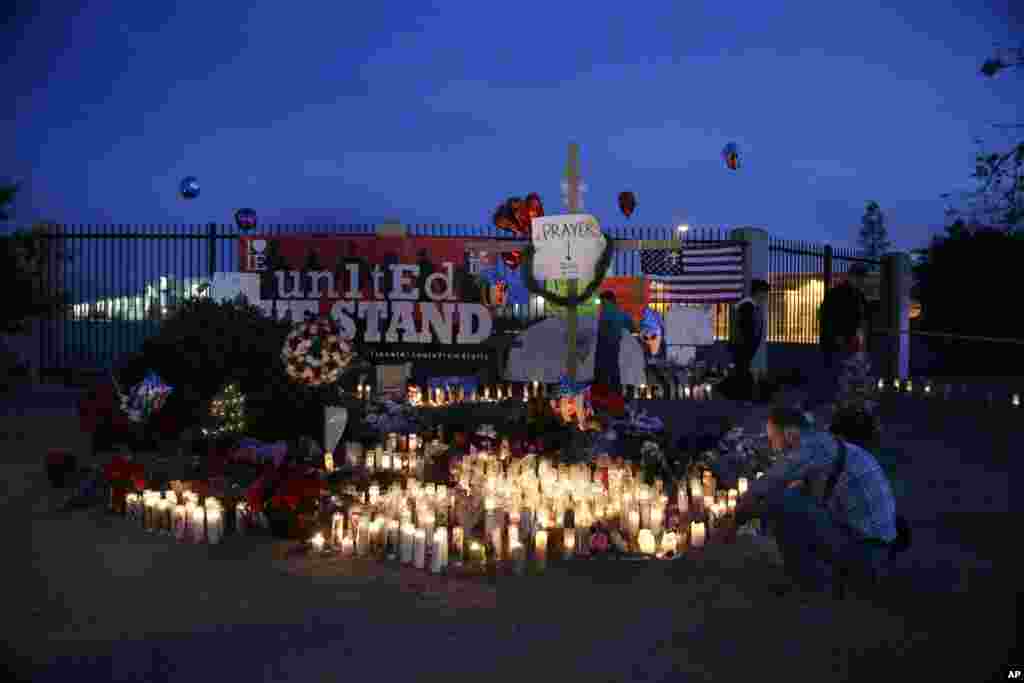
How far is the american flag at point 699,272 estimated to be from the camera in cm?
1888

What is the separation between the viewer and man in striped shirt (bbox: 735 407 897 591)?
5.21 meters

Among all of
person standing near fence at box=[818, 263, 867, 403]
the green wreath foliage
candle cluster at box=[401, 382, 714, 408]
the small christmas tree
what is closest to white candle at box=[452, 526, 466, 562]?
the small christmas tree

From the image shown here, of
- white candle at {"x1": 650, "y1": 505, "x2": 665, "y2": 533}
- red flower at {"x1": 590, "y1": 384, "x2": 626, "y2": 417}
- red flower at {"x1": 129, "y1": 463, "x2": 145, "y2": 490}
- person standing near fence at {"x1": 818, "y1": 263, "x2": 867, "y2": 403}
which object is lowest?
white candle at {"x1": 650, "y1": 505, "x2": 665, "y2": 533}

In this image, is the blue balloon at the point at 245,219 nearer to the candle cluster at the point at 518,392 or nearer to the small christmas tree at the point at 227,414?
the candle cluster at the point at 518,392

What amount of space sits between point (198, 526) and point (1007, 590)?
5674 mm

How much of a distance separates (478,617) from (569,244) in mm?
6345

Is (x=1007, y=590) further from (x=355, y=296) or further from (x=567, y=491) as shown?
(x=355, y=296)

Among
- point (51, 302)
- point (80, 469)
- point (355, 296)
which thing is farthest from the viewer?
point (355, 296)

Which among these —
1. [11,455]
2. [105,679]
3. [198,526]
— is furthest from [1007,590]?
[11,455]

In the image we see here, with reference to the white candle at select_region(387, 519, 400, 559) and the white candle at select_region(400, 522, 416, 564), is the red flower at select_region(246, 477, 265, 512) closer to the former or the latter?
the white candle at select_region(387, 519, 400, 559)

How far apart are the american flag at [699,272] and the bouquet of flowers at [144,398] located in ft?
36.9

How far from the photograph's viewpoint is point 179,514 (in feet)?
22.4

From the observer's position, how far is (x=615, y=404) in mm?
9766

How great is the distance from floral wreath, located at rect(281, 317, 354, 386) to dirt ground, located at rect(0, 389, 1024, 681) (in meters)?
3.64
